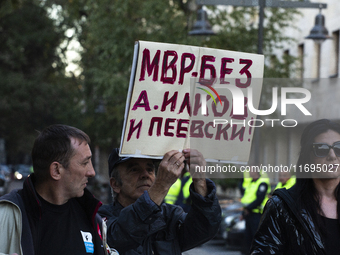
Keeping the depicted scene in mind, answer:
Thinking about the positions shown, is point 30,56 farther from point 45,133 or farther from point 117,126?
point 45,133

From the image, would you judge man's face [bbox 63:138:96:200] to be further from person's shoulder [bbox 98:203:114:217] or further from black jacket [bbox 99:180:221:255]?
person's shoulder [bbox 98:203:114:217]

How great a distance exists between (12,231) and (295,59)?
65.2 ft

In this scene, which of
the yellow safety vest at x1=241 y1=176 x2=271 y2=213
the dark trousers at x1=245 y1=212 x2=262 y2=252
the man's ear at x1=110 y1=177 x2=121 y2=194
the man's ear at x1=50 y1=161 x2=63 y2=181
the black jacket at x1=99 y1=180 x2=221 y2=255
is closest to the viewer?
the man's ear at x1=50 y1=161 x2=63 y2=181

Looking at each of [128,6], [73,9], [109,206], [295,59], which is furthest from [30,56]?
[109,206]

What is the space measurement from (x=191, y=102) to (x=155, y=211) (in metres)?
0.73

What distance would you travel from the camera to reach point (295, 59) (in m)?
21.8

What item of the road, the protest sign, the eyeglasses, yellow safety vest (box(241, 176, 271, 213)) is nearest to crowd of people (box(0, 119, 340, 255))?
the eyeglasses

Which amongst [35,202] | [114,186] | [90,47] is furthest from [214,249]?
[90,47]

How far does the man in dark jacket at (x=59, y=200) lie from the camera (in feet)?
9.72

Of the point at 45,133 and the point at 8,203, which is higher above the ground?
the point at 45,133

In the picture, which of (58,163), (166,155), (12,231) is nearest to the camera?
(12,231)

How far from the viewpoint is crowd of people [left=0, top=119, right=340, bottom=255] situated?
300 cm

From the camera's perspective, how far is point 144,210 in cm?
326

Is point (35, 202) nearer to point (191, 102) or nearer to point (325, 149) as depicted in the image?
point (191, 102)
